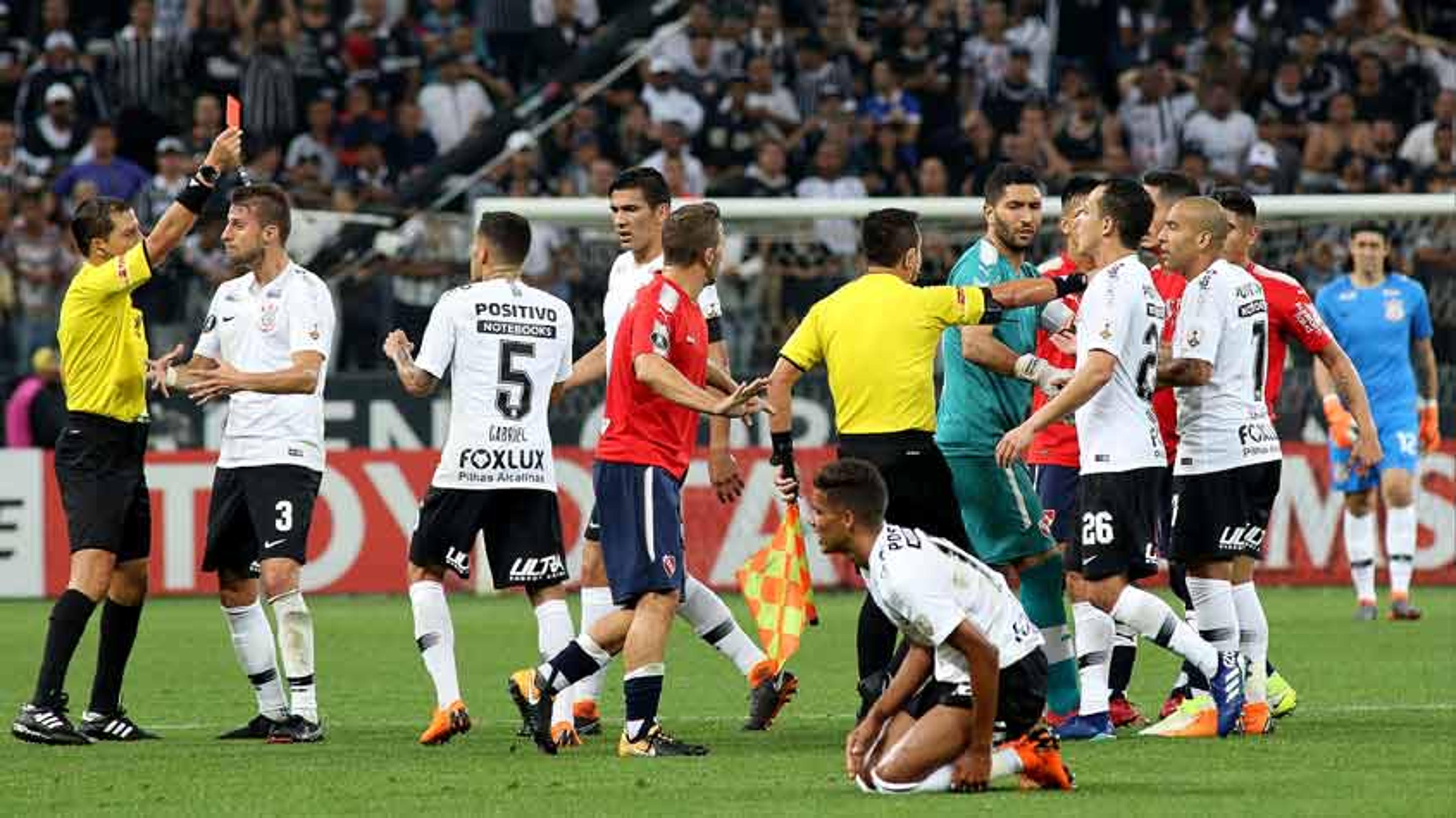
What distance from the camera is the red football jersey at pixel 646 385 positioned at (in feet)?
33.6

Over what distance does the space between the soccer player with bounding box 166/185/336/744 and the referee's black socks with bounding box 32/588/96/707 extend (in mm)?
581

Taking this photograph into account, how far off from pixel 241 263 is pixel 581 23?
15.6 meters

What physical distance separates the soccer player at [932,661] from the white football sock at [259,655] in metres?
3.31

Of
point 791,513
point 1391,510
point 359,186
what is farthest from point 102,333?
point 359,186

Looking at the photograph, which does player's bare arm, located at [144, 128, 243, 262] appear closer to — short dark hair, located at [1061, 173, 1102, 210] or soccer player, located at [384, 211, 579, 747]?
soccer player, located at [384, 211, 579, 747]

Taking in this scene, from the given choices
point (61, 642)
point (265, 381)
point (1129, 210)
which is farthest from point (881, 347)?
point (61, 642)

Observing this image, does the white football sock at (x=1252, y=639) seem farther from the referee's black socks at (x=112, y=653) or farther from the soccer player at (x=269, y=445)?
the referee's black socks at (x=112, y=653)

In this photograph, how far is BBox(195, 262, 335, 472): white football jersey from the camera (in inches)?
441

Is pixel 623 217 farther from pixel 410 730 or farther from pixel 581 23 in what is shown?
pixel 581 23

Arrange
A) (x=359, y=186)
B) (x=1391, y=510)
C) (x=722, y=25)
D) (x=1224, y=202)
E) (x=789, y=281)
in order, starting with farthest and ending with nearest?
(x=722, y=25)
(x=359, y=186)
(x=789, y=281)
(x=1391, y=510)
(x=1224, y=202)

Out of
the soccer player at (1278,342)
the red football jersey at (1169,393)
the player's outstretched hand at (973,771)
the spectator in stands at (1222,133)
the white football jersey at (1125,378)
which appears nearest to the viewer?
the player's outstretched hand at (973,771)

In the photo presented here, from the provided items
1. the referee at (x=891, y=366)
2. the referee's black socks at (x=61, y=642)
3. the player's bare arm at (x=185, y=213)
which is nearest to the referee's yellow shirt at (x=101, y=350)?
the player's bare arm at (x=185, y=213)

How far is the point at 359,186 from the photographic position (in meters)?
24.0

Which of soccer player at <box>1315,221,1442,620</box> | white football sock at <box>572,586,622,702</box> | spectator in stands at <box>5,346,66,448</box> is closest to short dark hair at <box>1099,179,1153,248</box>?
white football sock at <box>572,586,622,702</box>
